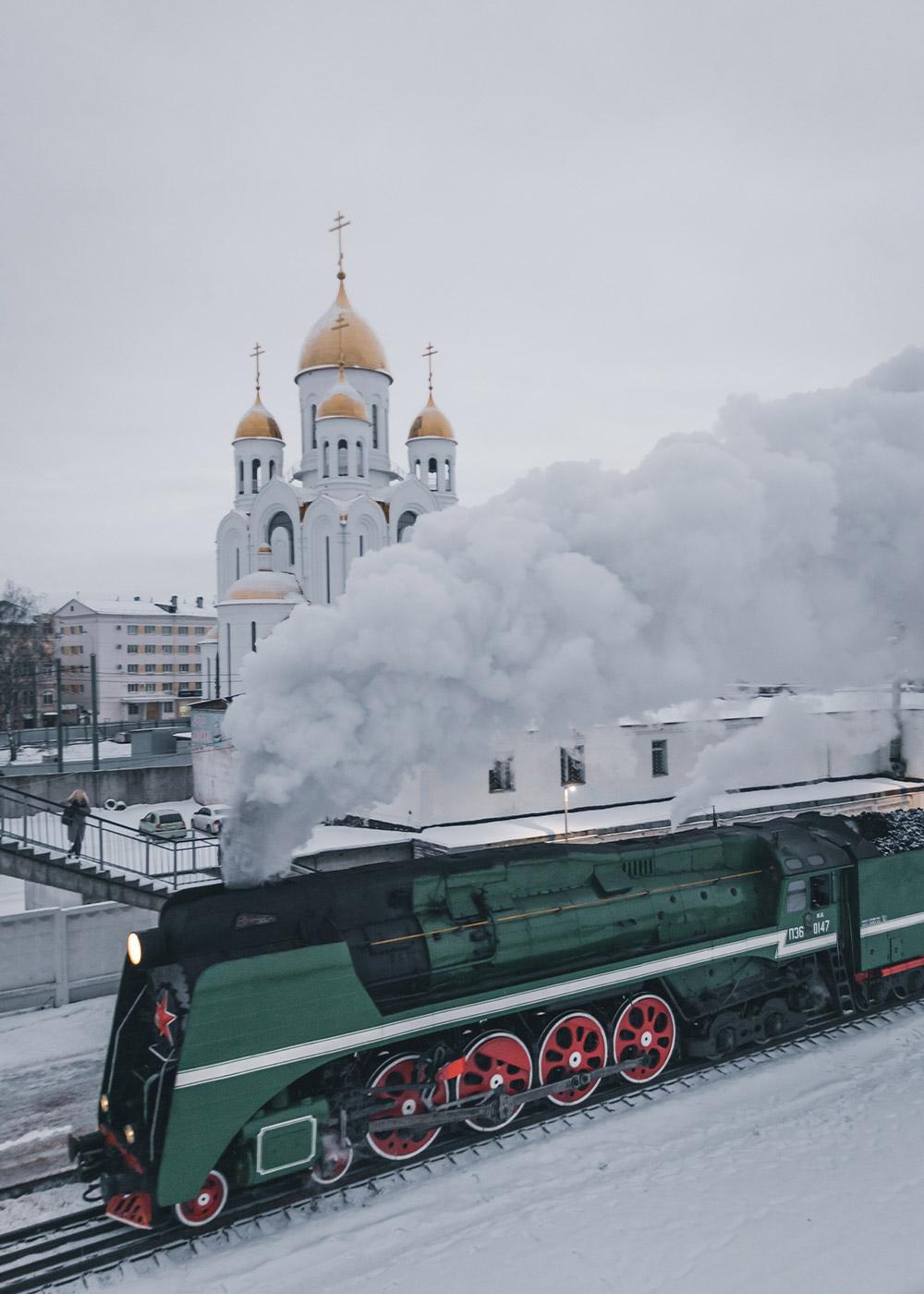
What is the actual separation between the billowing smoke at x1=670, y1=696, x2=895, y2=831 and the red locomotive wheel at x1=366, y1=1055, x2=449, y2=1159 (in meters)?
10.5

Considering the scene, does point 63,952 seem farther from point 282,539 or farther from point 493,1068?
point 282,539

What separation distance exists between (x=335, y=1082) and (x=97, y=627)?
2652 inches

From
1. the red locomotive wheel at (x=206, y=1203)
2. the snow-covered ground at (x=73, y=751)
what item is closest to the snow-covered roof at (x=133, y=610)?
the snow-covered ground at (x=73, y=751)

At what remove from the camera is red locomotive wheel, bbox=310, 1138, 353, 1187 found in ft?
24.7

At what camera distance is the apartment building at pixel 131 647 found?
225 ft

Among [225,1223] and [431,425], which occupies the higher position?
[431,425]

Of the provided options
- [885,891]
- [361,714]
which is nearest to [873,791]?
[885,891]

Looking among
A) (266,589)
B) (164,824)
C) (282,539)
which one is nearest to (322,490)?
(282,539)

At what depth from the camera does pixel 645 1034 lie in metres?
9.66

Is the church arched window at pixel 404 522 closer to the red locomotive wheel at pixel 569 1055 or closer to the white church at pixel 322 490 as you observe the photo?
the white church at pixel 322 490

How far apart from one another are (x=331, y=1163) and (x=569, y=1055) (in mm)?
2709

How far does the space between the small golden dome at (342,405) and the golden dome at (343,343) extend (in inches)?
125

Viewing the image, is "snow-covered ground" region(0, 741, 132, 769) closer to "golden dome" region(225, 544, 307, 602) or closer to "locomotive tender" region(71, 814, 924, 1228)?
"golden dome" region(225, 544, 307, 602)

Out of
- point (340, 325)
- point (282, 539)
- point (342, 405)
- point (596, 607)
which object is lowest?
point (596, 607)
